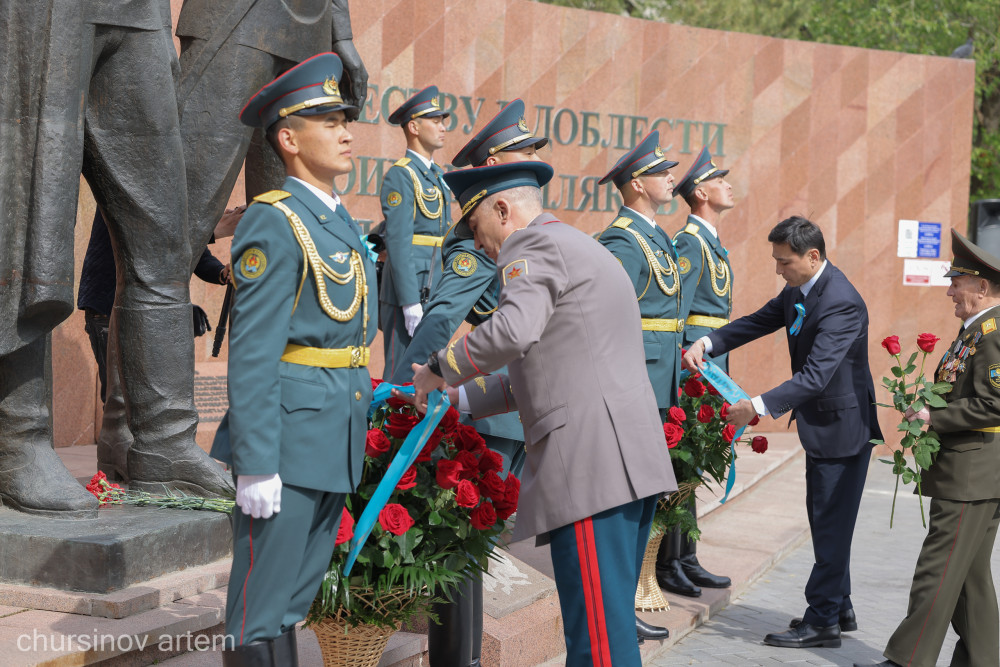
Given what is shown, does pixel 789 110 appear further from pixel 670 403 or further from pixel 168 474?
pixel 168 474

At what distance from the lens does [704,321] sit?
260 inches

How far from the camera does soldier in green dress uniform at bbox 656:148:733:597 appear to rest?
623 cm

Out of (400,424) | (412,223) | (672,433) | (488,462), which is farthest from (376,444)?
(412,223)

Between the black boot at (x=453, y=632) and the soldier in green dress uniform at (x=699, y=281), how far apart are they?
233 cm

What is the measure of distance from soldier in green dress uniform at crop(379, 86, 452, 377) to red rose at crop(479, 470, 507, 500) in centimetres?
305

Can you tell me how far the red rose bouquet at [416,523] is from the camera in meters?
3.41

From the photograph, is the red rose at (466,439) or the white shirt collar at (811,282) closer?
the red rose at (466,439)

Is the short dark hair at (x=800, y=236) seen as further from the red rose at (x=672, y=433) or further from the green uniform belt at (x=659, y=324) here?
the red rose at (x=672, y=433)

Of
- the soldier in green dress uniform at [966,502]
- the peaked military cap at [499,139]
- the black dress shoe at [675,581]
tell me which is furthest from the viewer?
the black dress shoe at [675,581]

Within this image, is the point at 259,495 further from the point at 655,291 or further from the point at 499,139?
the point at 655,291

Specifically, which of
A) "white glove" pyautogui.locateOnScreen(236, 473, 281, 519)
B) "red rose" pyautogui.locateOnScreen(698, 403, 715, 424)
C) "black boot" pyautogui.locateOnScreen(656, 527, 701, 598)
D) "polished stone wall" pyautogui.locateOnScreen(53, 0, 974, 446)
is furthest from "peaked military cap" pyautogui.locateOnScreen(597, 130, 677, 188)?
"polished stone wall" pyautogui.locateOnScreen(53, 0, 974, 446)

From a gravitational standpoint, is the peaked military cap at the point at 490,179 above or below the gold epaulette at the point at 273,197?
above

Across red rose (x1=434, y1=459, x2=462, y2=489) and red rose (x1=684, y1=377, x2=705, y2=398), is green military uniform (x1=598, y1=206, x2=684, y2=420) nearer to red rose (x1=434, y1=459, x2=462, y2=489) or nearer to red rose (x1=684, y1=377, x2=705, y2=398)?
red rose (x1=684, y1=377, x2=705, y2=398)

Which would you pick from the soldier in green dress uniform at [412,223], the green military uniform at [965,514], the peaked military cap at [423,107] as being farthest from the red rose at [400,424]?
the peaked military cap at [423,107]
